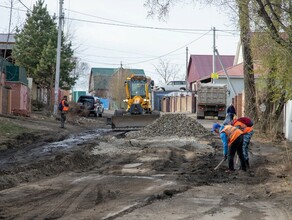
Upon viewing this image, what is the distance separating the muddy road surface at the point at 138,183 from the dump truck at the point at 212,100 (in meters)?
21.7

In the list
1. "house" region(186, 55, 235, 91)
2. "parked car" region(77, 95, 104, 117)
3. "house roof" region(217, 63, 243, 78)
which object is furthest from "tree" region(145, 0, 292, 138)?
"house" region(186, 55, 235, 91)

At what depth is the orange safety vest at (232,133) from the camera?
1245 centimetres

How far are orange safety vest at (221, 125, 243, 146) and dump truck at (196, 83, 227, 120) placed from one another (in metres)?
28.3

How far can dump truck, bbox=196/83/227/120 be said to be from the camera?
4088cm

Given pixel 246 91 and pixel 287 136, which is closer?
pixel 287 136

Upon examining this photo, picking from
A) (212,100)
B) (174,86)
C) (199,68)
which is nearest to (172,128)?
(212,100)

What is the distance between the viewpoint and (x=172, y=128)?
2322 centimetres

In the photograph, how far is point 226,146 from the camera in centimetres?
1320

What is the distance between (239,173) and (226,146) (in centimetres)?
113

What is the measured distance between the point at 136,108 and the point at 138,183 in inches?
678

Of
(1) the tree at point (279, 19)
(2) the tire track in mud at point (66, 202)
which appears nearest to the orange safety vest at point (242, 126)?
(1) the tree at point (279, 19)

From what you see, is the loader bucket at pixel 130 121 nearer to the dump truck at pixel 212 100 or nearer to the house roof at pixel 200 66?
the dump truck at pixel 212 100

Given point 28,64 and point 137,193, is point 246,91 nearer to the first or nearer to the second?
point 137,193

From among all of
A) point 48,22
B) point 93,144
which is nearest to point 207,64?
point 48,22
